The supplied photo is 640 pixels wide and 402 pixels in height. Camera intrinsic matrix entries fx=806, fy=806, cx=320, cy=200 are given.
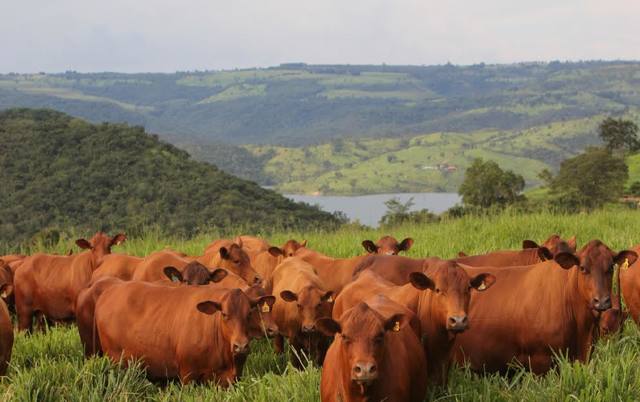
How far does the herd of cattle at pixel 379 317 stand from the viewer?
21.9ft

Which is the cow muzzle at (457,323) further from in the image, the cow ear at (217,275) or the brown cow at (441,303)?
the cow ear at (217,275)

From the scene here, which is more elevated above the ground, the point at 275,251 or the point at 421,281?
the point at 421,281

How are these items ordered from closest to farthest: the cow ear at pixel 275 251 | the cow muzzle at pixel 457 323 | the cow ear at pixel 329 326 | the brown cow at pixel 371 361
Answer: the brown cow at pixel 371 361 → the cow ear at pixel 329 326 → the cow muzzle at pixel 457 323 → the cow ear at pixel 275 251

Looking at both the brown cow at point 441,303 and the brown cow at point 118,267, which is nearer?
the brown cow at point 441,303

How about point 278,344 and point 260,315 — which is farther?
point 278,344

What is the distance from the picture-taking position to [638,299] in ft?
34.2

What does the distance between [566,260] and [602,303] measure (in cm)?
68

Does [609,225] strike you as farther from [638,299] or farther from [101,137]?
[101,137]

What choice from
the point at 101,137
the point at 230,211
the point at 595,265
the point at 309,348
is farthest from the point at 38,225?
the point at 595,265

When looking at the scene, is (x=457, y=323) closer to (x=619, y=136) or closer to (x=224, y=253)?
(x=224, y=253)

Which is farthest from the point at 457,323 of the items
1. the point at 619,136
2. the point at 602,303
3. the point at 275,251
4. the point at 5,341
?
the point at 619,136

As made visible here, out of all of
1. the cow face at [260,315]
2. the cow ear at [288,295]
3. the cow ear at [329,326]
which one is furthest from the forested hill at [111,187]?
the cow ear at [329,326]

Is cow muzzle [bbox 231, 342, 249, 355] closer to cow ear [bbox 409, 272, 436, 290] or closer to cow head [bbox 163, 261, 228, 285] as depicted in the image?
cow ear [bbox 409, 272, 436, 290]

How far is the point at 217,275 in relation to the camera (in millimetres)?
10719
